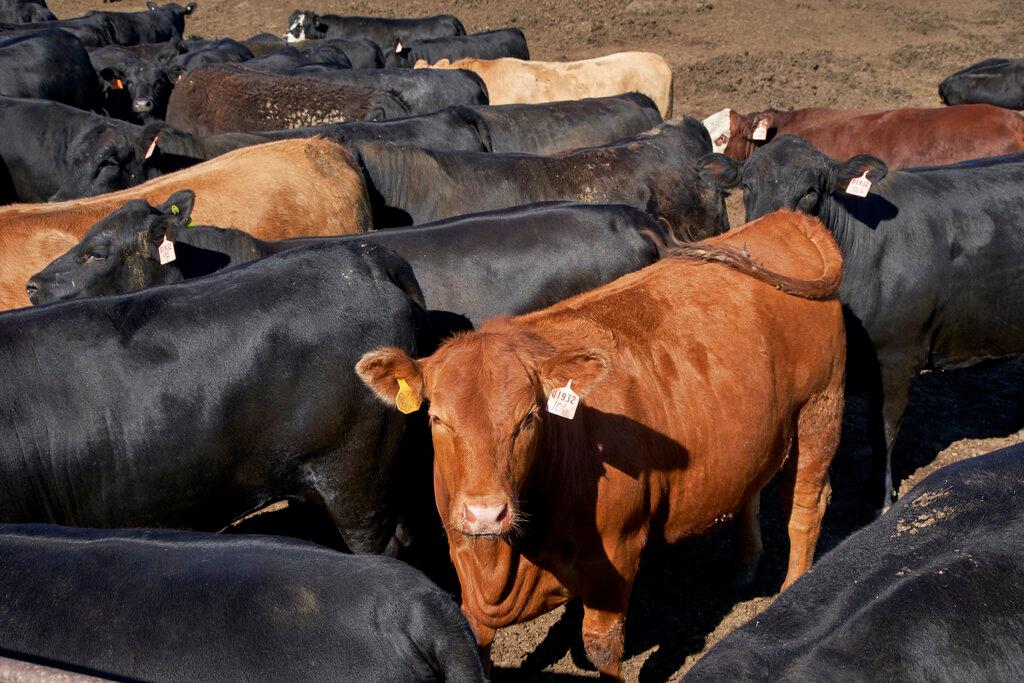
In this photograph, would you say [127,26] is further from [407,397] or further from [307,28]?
[407,397]

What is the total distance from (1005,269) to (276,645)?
5.14m

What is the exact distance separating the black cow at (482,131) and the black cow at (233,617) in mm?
5199

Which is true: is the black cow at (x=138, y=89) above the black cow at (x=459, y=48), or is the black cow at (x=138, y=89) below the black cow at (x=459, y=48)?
above

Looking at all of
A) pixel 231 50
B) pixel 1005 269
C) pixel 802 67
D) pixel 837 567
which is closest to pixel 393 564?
pixel 837 567

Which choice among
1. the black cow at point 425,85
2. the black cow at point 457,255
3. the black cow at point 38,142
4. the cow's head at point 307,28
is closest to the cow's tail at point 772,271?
the black cow at point 457,255

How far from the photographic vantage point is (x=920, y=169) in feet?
20.2

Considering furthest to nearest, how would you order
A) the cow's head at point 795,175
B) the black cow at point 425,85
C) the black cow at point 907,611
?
the black cow at point 425,85 < the cow's head at point 795,175 < the black cow at point 907,611

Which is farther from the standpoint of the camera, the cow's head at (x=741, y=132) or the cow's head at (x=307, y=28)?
the cow's head at (x=307, y=28)

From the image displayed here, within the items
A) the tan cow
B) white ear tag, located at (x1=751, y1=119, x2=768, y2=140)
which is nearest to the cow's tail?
white ear tag, located at (x1=751, y1=119, x2=768, y2=140)

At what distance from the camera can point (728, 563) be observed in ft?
16.7

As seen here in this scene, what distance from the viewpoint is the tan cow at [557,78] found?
12672mm

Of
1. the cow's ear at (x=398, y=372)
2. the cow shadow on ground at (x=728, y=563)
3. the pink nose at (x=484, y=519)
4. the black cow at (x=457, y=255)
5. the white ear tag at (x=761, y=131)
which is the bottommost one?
the cow shadow on ground at (x=728, y=563)

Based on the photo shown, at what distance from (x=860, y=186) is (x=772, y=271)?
5.36ft

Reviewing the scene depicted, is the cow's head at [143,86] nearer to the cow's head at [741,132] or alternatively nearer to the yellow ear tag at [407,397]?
the cow's head at [741,132]
